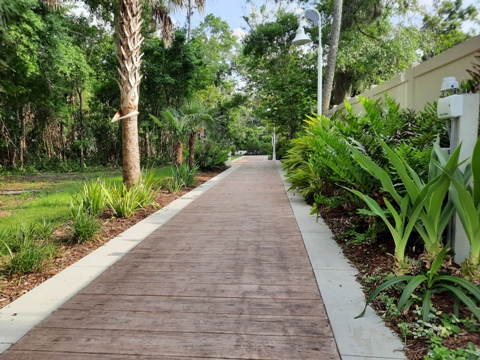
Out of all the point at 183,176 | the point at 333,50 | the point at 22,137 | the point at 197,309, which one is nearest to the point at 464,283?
the point at 197,309

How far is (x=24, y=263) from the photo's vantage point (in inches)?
146

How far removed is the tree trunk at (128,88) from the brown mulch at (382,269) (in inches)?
165

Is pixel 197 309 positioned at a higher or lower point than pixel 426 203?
lower

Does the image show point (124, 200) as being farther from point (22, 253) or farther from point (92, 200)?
point (22, 253)

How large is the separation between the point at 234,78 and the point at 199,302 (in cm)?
3261

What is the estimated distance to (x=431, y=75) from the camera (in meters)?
5.49

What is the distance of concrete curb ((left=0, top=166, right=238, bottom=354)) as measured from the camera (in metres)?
2.69

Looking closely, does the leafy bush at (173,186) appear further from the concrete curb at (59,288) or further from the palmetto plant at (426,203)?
the palmetto plant at (426,203)

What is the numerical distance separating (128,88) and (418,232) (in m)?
6.41

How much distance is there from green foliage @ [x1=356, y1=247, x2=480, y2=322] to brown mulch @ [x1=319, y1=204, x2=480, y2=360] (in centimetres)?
9

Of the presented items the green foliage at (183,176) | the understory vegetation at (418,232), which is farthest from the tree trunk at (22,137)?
the understory vegetation at (418,232)

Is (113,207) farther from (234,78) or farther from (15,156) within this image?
(234,78)

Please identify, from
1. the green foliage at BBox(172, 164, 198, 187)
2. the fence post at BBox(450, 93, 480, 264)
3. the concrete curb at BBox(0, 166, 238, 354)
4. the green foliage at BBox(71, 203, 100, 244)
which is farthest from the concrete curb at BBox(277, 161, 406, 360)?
the green foliage at BBox(172, 164, 198, 187)

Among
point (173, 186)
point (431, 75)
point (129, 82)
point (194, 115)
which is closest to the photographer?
point (431, 75)
